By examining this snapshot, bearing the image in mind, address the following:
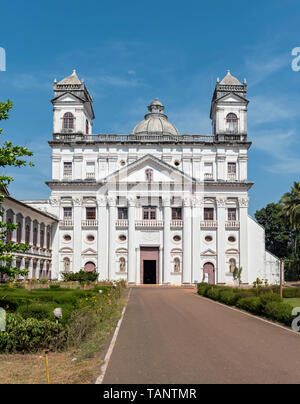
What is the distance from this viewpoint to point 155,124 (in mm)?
58719

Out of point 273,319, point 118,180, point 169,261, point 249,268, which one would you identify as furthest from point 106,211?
point 273,319

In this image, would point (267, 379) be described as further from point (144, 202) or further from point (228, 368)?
point (144, 202)

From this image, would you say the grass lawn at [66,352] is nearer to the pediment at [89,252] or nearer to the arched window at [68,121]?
the pediment at [89,252]

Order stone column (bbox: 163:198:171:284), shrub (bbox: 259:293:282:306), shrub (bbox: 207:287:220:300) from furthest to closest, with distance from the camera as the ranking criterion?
stone column (bbox: 163:198:171:284)
shrub (bbox: 207:287:220:300)
shrub (bbox: 259:293:282:306)

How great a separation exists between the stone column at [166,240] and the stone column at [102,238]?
6662mm

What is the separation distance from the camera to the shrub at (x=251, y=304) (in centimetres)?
2028

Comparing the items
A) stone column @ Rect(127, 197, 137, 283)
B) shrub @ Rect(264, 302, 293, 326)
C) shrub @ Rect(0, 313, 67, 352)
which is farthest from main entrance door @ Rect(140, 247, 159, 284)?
shrub @ Rect(0, 313, 67, 352)

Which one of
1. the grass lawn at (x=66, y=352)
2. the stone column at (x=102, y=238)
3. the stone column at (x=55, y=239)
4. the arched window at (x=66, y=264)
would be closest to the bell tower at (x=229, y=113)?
the stone column at (x=102, y=238)

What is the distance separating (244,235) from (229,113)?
14.9m

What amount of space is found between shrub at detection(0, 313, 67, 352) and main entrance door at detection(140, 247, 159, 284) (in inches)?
1522

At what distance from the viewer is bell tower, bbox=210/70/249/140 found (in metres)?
53.0

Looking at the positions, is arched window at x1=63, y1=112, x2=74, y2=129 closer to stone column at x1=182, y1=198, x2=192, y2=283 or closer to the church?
the church

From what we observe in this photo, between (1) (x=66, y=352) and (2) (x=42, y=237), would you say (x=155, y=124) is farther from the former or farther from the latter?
(1) (x=66, y=352)

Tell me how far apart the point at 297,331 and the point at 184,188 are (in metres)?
35.6
